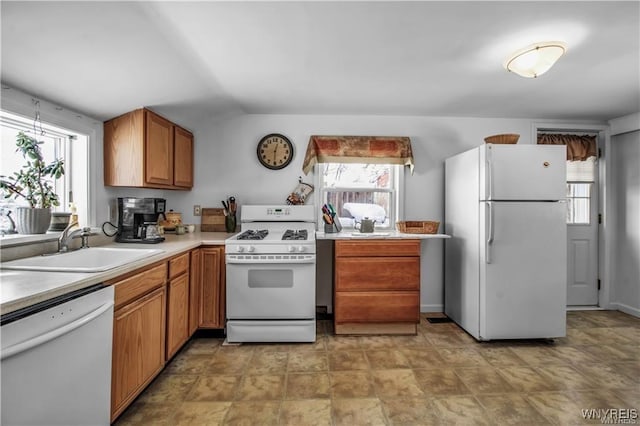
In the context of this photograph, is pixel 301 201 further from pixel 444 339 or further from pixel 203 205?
pixel 444 339

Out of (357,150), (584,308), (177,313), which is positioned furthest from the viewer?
(584,308)

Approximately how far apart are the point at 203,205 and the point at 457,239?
104 inches

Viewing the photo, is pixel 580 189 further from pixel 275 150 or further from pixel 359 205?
pixel 275 150

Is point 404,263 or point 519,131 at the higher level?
point 519,131

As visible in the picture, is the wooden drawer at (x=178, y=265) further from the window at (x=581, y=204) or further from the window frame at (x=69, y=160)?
the window at (x=581, y=204)

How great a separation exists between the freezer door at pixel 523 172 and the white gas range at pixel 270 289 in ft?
5.14

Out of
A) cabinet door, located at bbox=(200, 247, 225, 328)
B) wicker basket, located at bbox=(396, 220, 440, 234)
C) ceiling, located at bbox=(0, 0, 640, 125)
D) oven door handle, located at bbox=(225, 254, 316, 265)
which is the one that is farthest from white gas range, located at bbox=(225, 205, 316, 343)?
ceiling, located at bbox=(0, 0, 640, 125)

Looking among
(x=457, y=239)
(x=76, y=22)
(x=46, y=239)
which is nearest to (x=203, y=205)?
(x=46, y=239)

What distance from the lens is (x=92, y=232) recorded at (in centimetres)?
227

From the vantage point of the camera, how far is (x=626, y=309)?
10.9 feet

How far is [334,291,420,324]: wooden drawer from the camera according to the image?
2.68 metres

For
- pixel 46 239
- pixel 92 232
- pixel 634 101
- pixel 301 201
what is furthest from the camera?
pixel 301 201

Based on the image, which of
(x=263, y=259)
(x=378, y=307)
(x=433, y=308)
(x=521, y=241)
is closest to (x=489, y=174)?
(x=521, y=241)

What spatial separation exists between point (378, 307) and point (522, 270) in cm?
123
